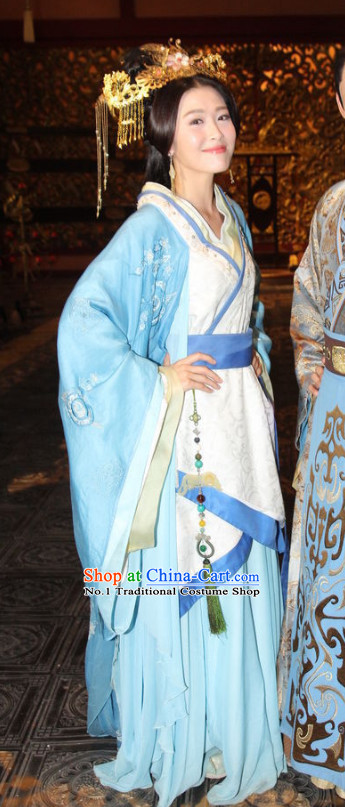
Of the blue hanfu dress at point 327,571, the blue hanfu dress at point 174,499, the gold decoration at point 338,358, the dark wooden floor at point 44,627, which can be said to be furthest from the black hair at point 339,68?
the dark wooden floor at point 44,627

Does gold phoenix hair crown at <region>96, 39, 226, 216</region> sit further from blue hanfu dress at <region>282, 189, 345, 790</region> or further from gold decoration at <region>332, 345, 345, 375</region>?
gold decoration at <region>332, 345, 345, 375</region>

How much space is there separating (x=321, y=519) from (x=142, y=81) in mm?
936

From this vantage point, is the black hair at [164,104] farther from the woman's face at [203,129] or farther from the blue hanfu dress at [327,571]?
the blue hanfu dress at [327,571]

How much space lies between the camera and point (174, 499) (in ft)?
5.49

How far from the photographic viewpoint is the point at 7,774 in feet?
6.15

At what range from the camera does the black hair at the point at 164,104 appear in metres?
1.64

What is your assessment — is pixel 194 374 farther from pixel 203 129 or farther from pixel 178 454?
pixel 203 129

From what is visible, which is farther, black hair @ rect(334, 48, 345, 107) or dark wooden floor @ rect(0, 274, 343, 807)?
dark wooden floor @ rect(0, 274, 343, 807)

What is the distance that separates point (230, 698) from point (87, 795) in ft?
1.24

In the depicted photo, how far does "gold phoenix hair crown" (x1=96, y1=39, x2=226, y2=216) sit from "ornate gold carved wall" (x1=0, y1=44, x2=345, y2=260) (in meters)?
8.33

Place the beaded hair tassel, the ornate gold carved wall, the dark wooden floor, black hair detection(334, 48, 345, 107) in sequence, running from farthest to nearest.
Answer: the ornate gold carved wall < the dark wooden floor < the beaded hair tassel < black hair detection(334, 48, 345, 107)

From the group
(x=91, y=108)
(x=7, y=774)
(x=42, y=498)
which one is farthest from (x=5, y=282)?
(x=7, y=774)

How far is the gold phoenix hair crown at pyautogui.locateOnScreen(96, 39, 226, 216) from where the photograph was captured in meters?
1.66

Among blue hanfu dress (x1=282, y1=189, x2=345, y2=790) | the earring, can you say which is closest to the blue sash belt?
blue hanfu dress (x1=282, y1=189, x2=345, y2=790)
